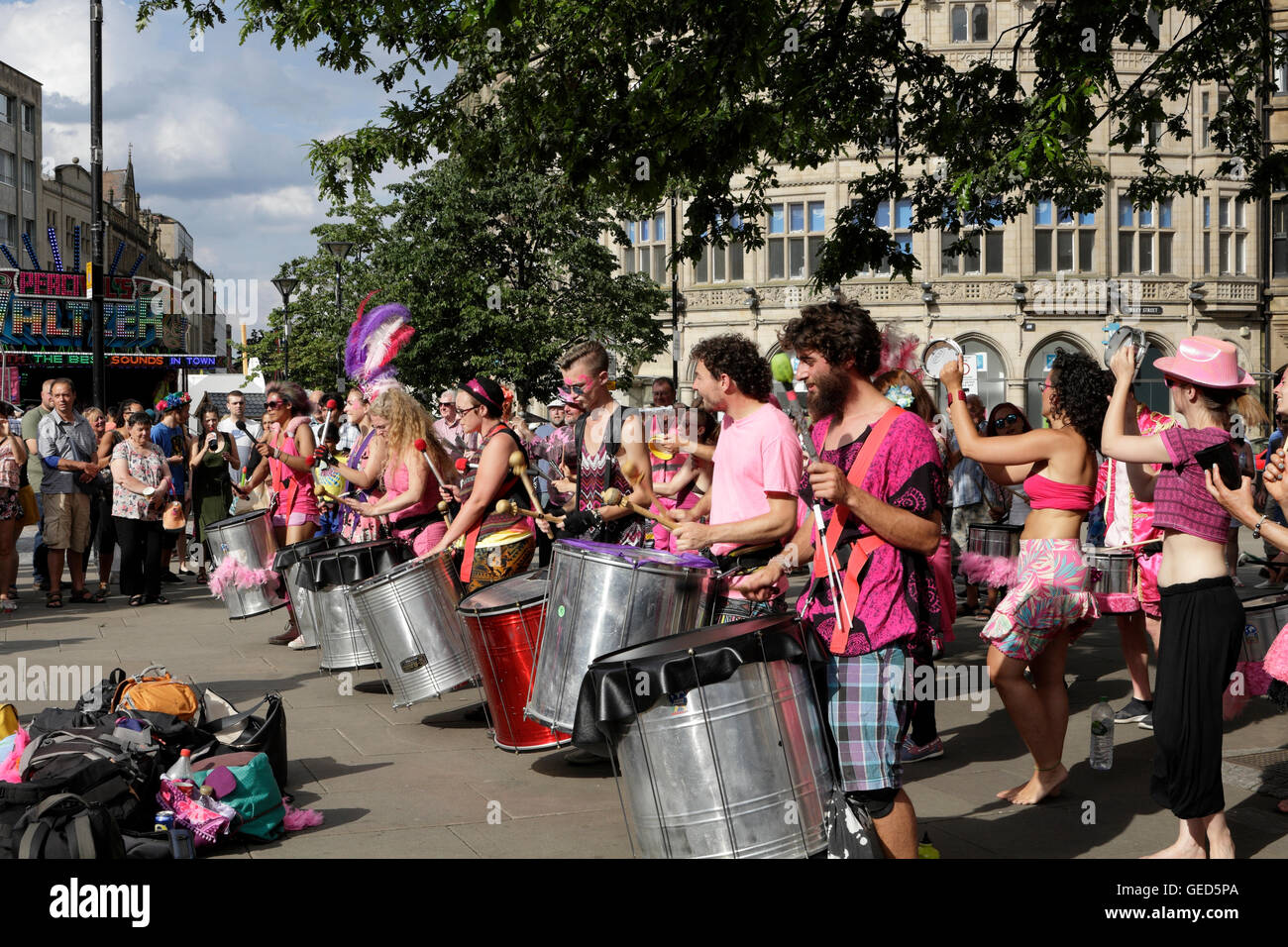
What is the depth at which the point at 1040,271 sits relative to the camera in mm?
37031

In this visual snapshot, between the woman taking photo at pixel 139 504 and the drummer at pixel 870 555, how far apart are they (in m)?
9.69

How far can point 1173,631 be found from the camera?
4.38 m

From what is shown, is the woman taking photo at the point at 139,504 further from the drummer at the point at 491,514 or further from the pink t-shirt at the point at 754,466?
the pink t-shirt at the point at 754,466

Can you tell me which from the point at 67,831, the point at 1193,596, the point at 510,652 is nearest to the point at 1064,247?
the point at 510,652

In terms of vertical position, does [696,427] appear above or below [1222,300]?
below

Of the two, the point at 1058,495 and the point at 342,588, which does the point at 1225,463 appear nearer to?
the point at 1058,495

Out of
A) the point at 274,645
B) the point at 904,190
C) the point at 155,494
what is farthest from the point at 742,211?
the point at 155,494

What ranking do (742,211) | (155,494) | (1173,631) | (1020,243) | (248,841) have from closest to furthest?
(1173,631) → (248,841) → (742,211) → (155,494) → (1020,243)

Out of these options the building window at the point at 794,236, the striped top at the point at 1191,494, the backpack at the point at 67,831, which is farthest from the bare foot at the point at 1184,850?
the building window at the point at 794,236

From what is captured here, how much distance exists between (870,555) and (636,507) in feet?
5.30

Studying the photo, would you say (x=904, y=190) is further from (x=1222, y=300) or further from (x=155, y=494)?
(x=1222, y=300)

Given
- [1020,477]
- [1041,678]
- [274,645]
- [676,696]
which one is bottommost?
[274,645]

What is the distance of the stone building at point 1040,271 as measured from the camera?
36500 mm

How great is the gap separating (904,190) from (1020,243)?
91.1ft
